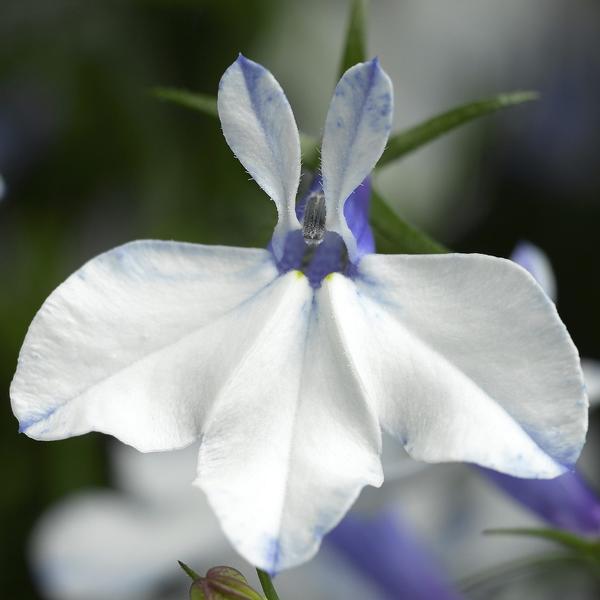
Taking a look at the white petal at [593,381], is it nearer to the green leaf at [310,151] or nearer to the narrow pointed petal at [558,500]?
the narrow pointed petal at [558,500]

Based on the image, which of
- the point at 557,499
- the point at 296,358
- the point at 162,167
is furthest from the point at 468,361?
the point at 162,167

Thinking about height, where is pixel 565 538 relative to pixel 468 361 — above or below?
below

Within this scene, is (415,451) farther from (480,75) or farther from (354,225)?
(480,75)

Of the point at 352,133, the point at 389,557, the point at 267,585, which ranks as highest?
the point at 352,133

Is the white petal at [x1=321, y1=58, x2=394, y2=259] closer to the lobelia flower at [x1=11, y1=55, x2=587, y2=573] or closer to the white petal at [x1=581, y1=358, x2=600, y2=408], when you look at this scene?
the lobelia flower at [x1=11, y1=55, x2=587, y2=573]

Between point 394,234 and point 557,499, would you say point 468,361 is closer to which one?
point 394,234

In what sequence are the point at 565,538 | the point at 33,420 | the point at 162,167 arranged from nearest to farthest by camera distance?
the point at 33,420 < the point at 565,538 < the point at 162,167

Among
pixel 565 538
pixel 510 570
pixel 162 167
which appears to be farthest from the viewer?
pixel 162 167

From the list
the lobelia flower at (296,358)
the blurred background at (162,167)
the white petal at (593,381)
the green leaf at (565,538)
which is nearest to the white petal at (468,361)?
the lobelia flower at (296,358)
